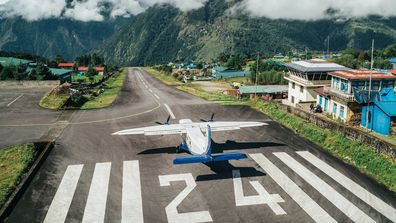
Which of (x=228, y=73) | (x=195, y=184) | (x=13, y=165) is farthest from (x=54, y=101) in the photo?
(x=228, y=73)

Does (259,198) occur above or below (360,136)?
below

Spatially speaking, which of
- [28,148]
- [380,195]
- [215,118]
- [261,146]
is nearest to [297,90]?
[215,118]

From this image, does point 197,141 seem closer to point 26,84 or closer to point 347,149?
point 347,149

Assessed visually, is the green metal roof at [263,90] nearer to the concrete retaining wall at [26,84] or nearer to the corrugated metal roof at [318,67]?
the corrugated metal roof at [318,67]

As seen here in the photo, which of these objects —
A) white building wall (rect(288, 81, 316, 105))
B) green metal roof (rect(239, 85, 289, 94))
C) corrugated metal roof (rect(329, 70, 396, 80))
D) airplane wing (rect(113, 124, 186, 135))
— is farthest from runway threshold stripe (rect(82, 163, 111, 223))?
green metal roof (rect(239, 85, 289, 94))

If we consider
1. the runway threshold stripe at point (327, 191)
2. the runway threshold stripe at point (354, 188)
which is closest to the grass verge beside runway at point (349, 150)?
the runway threshold stripe at point (354, 188)
